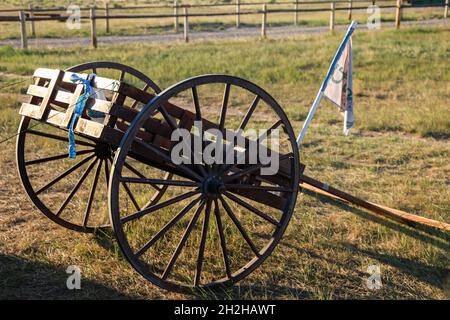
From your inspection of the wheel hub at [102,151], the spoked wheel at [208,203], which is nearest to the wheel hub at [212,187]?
the spoked wheel at [208,203]

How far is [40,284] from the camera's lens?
4203 mm

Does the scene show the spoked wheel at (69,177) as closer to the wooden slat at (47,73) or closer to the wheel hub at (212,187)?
the wooden slat at (47,73)

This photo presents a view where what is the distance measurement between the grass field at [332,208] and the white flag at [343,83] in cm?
101

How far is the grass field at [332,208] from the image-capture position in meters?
4.24

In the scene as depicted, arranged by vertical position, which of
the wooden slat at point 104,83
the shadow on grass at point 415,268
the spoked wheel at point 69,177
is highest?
the wooden slat at point 104,83

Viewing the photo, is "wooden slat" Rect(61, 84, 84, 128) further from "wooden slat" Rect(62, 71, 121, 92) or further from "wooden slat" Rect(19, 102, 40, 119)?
"wooden slat" Rect(19, 102, 40, 119)

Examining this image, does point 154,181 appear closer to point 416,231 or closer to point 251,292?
point 251,292

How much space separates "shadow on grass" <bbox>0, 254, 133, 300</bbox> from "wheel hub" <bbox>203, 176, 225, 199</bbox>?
886mm

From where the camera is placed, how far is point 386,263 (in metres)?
4.62

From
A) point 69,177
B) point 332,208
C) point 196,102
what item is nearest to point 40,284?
point 196,102

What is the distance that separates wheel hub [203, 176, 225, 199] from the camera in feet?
12.9

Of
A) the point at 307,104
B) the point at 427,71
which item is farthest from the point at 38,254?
the point at 427,71

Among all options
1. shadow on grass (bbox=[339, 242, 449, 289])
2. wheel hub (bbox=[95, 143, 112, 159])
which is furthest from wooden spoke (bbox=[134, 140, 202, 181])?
shadow on grass (bbox=[339, 242, 449, 289])

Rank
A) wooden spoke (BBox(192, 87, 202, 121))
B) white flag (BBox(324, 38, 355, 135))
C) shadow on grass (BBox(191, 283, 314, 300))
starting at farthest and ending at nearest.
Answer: white flag (BBox(324, 38, 355, 135)), shadow on grass (BBox(191, 283, 314, 300)), wooden spoke (BBox(192, 87, 202, 121))
